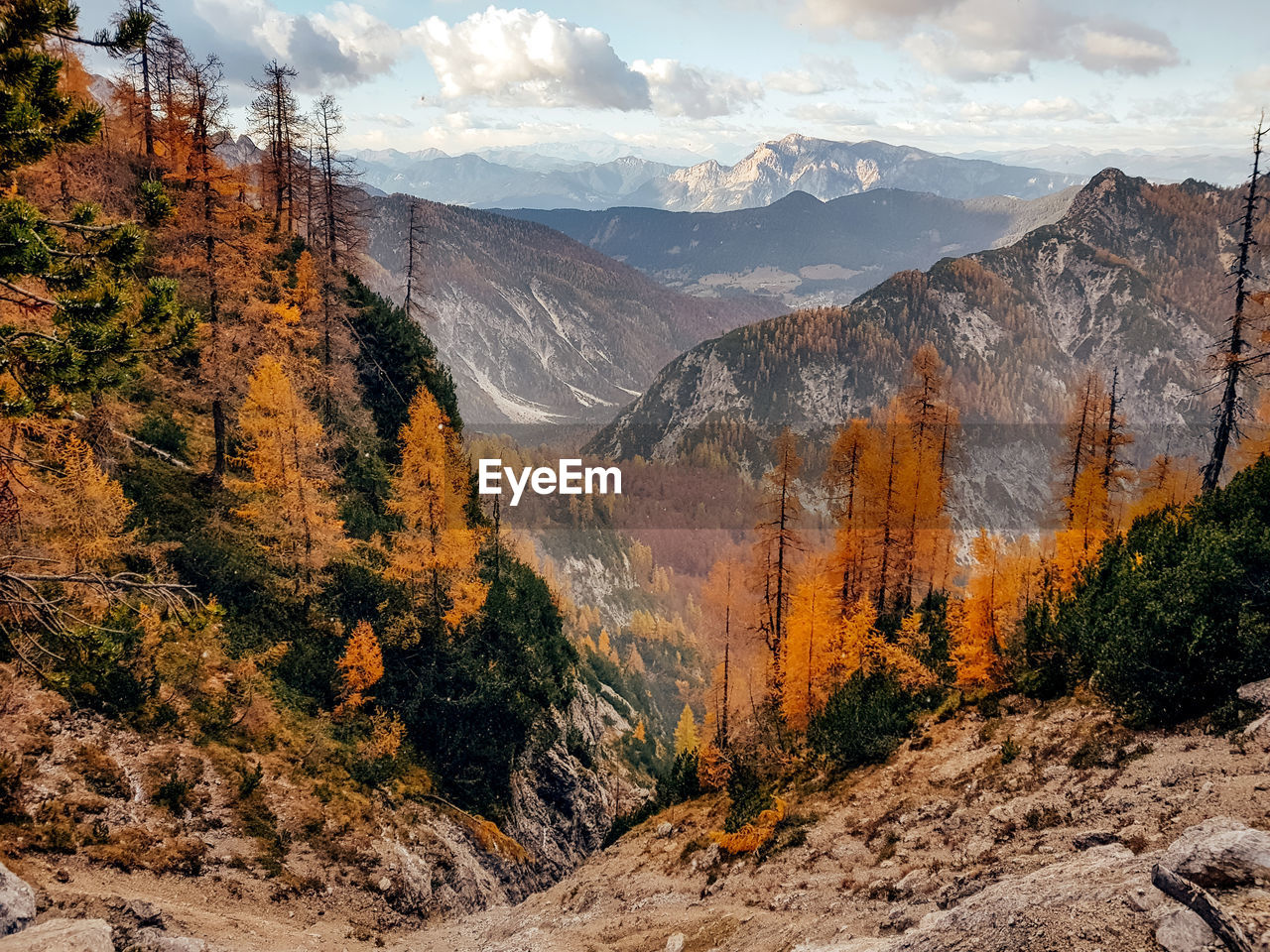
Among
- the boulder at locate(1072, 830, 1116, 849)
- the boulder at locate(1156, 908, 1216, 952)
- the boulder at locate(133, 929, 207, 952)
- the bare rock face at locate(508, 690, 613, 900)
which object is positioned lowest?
the bare rock face at locate(508, 690, 613, 900)

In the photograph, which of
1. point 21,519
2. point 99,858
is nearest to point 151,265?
point 21,519

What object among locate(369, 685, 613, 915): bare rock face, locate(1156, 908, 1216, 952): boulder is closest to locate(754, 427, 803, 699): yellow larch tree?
locate(369, 685, 613, 915): bare rock face

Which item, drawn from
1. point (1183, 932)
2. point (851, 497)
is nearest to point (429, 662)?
point (851, 497)

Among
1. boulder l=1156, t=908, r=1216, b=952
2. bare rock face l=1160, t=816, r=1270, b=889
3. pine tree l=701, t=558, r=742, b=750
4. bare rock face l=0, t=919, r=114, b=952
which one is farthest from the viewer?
pine tree l=701, t=558, r=742, b=750

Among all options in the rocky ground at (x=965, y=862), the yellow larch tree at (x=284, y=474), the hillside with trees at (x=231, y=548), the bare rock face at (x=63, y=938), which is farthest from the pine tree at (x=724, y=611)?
the bare rock face at (x=63, y=938)

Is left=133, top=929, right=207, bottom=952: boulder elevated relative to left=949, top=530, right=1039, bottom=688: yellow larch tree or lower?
lower

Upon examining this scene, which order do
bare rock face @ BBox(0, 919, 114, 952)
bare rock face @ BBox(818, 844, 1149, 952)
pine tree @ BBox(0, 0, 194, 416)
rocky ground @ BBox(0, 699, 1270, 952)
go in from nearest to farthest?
bare rock face @ BBox(818, 844, 1149, 952) < rocky ground @ BBox(0, 699, 1270, 952) < pine tree @ BBox(0, 0, 194, 416) < bare rock face @ BBox(0, 919, 114, 952)

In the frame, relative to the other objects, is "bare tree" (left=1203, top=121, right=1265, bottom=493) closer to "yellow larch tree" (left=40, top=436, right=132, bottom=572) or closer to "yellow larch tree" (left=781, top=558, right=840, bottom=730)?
"yellow larch tree" (left=781, top=558, right=840, bottom=730)

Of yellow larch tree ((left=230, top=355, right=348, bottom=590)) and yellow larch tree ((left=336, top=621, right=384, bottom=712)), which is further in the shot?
yellow larch tree ((left=336, top=621, right=384, bottom=712))
